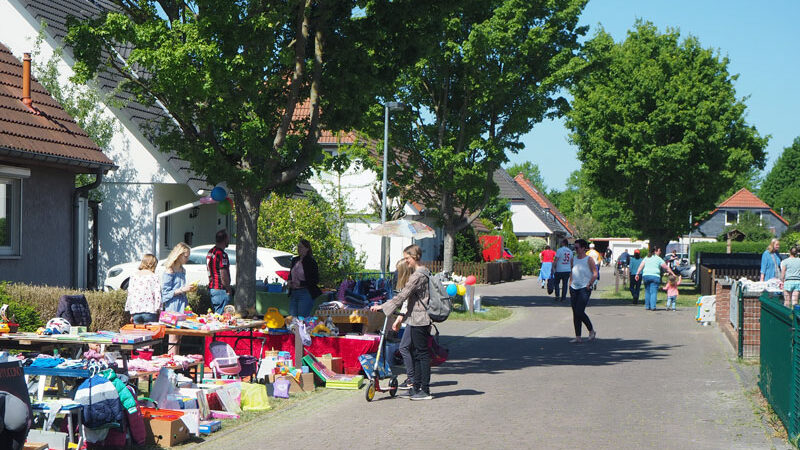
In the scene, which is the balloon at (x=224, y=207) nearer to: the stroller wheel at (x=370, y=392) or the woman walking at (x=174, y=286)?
the woman walking at (x=174, y=286)

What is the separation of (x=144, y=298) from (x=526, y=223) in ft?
237

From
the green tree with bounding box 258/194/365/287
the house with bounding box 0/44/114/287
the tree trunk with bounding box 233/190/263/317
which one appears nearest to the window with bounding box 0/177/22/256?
the house with bounding box 0/44/114/287

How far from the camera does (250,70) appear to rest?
41.7 ft

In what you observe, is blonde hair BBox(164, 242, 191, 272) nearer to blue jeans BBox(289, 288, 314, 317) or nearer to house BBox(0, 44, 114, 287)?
blue jeans BBox(289, 288, 314, 317)

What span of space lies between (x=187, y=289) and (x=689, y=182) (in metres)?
29.6

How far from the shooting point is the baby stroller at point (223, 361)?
37.5 ft

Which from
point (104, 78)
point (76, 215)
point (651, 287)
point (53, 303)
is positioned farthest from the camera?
point (651, 287)

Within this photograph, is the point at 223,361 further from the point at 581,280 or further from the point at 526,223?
the point at 526,223

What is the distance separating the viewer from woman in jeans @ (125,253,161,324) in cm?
1154

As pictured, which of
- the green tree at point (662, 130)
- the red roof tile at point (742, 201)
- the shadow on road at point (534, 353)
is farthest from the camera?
the red roof tile at point (742, 201)

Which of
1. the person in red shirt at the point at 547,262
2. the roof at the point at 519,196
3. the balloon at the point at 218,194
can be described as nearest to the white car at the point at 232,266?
the balloon at the point at 218,194

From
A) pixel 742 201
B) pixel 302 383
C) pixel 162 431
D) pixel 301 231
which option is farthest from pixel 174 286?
pixel 742 201

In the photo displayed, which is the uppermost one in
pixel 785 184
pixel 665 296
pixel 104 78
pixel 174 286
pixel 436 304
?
pixel 785 184

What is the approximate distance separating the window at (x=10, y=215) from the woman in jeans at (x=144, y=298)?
181 inches
